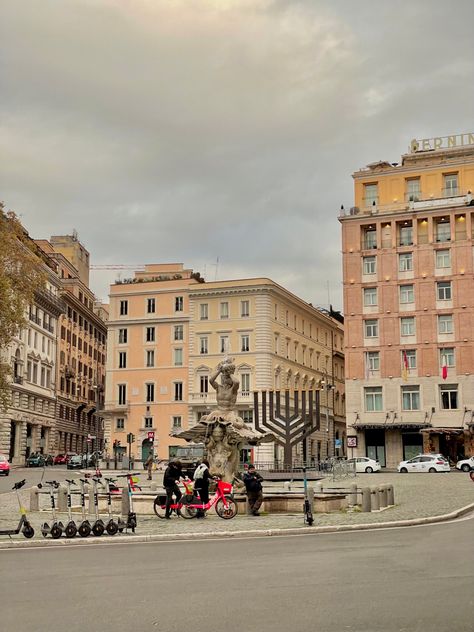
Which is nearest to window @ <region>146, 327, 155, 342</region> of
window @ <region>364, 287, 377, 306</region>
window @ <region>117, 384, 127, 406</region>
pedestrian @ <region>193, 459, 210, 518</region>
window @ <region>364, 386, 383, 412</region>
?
window @ <region>117, 384, 127, 406</region>

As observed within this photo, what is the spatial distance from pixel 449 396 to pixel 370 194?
19262 millimetres

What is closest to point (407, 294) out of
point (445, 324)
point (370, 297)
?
point (370, 297)

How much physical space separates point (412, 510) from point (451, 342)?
43.1 m

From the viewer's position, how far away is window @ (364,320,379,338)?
68.2 metres

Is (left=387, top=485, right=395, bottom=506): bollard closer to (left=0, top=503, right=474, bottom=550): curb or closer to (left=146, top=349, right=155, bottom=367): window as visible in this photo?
(left=0, top=503, right=474, bottom=550): curb

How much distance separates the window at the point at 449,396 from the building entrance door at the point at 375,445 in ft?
17.8

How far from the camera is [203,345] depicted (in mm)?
84500

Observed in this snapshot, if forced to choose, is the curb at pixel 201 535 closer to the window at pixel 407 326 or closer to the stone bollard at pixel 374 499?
the stone bollard at pixel 374 499

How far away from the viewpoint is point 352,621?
845 cm

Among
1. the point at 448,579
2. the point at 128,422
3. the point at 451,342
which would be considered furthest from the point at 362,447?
the point at 448,579

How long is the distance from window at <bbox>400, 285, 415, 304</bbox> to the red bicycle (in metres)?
46.7

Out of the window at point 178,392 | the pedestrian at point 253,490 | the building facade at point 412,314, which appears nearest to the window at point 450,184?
the building facade at point 412,314

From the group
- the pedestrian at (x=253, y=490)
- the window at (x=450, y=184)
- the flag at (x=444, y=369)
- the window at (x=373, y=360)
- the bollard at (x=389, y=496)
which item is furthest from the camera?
the window at (x=450, y=184)

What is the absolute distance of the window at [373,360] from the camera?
67.9 meters
